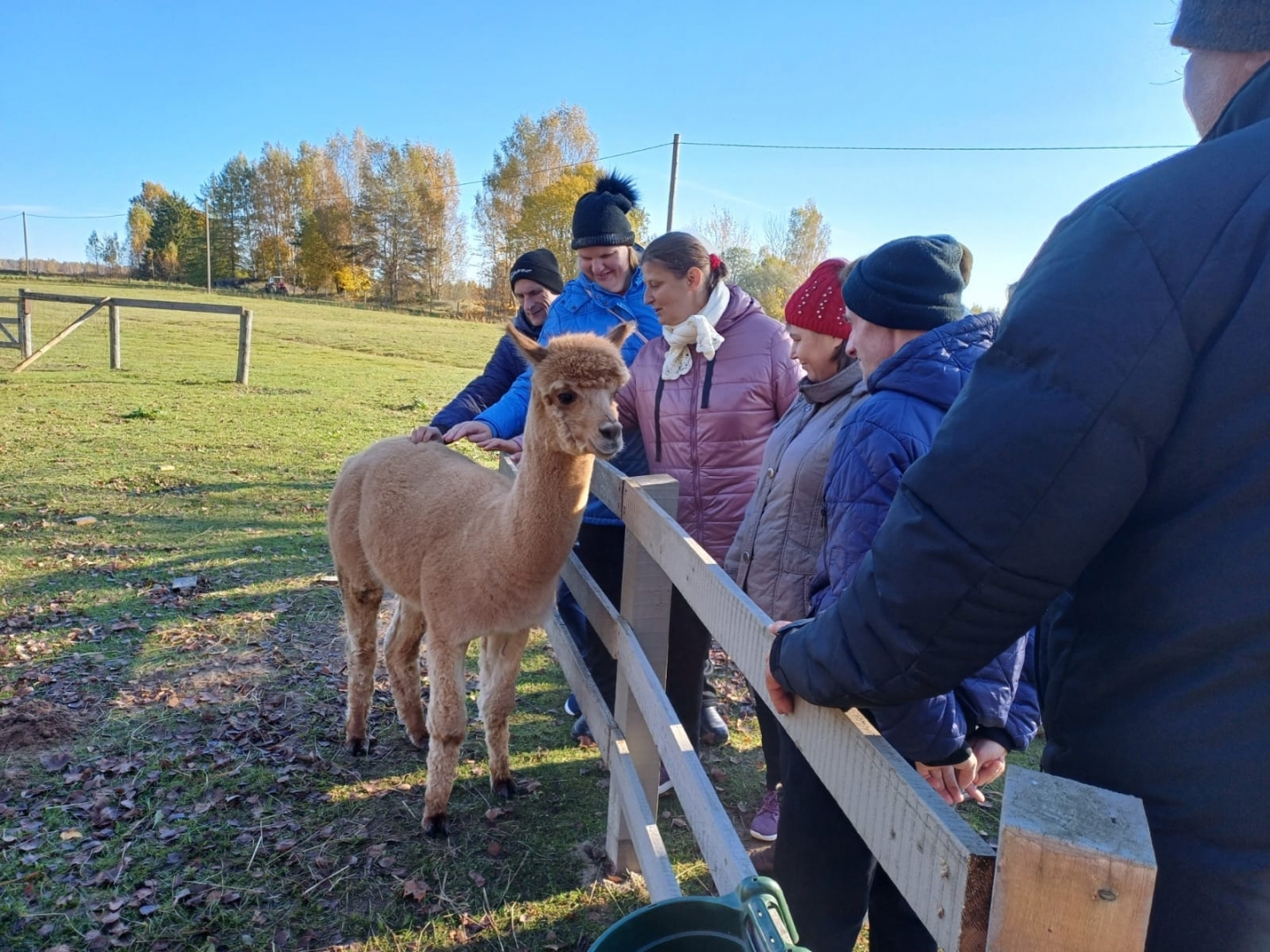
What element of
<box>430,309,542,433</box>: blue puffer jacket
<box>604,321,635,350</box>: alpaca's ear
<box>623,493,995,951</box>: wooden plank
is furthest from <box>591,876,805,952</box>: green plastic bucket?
<box>430,309,542,433</box>: blue puffer jacket

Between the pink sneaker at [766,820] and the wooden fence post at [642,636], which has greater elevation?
the wooden fence post at [642,636]

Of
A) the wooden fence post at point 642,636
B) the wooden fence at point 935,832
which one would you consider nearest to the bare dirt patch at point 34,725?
the wooden fence post at point 642,636

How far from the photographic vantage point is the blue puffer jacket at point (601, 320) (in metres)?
3.86

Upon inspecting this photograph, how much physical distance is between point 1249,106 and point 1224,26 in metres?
0.13

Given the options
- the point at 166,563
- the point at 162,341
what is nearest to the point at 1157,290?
the point at 166,563

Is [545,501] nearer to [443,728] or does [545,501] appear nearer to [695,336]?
[695,336]

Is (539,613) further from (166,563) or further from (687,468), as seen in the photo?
(166,563)

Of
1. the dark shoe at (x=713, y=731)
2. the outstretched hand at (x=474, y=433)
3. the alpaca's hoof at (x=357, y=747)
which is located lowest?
the alpaca's hoof at (x=357, y=747)

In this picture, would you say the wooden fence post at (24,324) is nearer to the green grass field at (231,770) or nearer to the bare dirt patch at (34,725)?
the green grass field at (231,770)

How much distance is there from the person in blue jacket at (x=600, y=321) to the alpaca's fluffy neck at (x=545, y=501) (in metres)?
0.60

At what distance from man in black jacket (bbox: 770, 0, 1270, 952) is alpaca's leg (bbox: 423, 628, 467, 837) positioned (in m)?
2.73

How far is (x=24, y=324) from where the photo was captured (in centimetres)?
1625

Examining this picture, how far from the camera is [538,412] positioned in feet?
10.8

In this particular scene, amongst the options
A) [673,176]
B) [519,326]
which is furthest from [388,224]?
[519,326]
